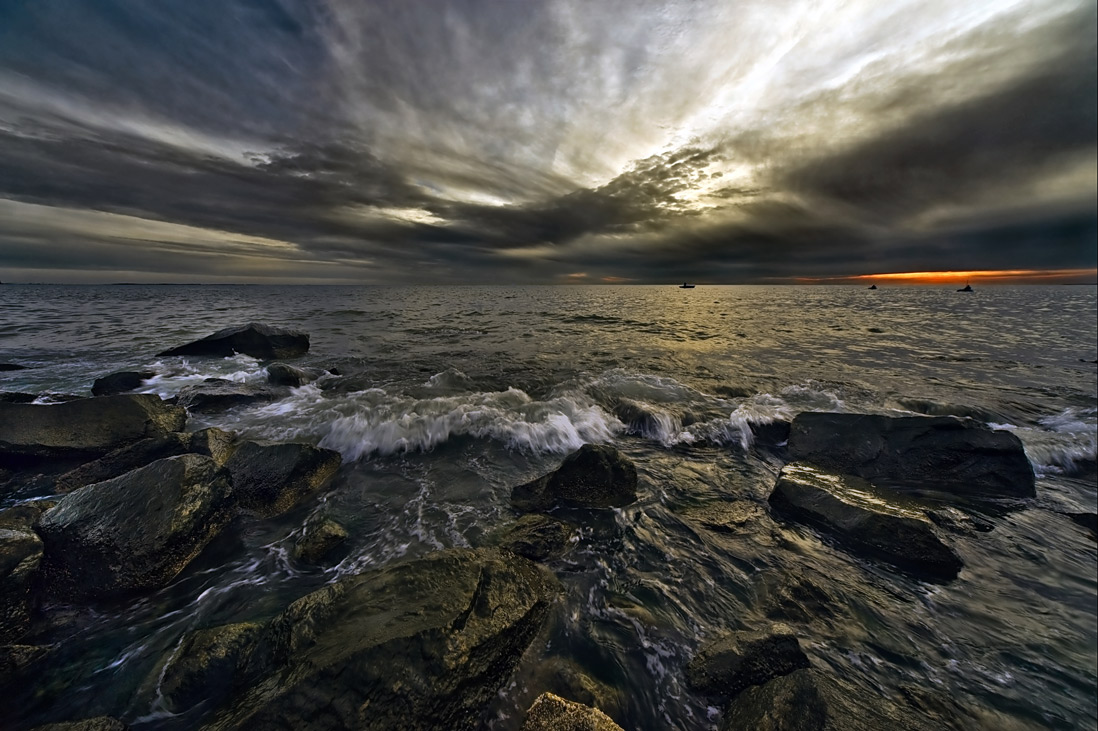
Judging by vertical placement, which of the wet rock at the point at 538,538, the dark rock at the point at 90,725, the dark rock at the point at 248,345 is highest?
the dark rock at the point at 90,725

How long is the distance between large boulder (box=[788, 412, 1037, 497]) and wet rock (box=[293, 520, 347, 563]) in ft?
31.5

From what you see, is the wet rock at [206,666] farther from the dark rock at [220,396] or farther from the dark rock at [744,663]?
the dark rock at [220,396]

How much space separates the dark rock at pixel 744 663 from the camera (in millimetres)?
3621

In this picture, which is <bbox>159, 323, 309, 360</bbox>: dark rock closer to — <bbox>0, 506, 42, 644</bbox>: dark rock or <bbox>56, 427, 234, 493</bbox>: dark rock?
<bbox>56, 427, 234, 493</bbox>: dark rock

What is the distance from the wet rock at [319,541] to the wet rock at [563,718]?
13.2 feet

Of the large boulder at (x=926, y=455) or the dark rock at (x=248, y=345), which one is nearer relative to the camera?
the large boulder at (x=926, y=455)

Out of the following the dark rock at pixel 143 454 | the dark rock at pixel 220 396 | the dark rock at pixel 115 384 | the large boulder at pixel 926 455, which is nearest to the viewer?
the dark rock at pixel 143 454

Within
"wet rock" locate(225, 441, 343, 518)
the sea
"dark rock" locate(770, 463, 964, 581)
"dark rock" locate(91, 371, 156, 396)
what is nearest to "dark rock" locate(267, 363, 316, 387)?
the sea

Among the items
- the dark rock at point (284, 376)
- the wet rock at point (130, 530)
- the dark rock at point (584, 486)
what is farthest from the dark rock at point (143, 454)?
the dark rock at point (284, 376)

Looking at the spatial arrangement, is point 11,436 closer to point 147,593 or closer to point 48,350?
point 147,593

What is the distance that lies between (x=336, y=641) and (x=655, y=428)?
8.88 meters

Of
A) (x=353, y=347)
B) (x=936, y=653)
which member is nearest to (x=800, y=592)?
(x=936, y=653)

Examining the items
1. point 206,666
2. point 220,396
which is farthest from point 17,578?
point 220,396

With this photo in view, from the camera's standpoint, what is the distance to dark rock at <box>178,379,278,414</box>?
11234 millimetres
